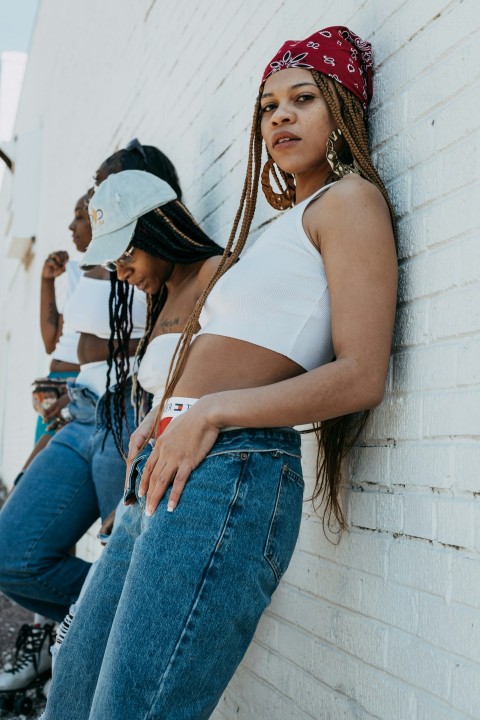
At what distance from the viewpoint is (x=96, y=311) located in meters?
3.17

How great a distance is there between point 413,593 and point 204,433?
57 centimetres

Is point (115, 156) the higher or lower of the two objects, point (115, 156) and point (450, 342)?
the higher

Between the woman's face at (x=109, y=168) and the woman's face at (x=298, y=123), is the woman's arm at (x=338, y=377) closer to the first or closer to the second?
the woman's face at (x=298, y=123)

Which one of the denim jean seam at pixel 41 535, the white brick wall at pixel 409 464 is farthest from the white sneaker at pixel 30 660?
the white brick wall at pixel 409 464

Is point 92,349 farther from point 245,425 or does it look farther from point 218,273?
point 245,425

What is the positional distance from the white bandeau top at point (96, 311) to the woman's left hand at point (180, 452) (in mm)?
1549

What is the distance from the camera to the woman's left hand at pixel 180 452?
5.17 ft

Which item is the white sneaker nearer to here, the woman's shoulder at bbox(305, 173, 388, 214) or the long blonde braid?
the long blonde braid

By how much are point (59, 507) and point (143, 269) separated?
1.01m

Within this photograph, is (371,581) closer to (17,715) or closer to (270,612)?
(270,612)

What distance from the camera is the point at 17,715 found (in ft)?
10.6

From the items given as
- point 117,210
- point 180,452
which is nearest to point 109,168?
point 117,210

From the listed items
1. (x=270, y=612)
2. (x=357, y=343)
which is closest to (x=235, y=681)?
(x=270, y=612)

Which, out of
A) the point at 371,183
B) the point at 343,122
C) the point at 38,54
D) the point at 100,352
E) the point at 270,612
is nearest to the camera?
the point at 371,183
